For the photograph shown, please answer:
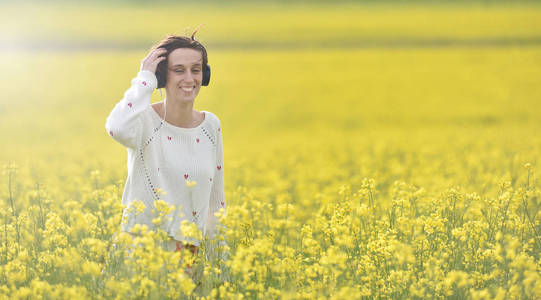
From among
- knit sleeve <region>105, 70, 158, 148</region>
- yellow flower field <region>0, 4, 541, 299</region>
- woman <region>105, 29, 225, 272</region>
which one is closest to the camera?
yellow flower field <region>0, 4, 541, 299</region>

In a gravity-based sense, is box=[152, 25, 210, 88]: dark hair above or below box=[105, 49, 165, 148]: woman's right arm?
above

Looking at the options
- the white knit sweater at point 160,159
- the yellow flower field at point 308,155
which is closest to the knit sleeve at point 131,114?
the white knit sweater at point 160,159

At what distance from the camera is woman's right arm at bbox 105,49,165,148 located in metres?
3.70

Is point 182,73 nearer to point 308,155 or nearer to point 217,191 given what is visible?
point 217,191

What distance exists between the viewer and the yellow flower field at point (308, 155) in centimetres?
359

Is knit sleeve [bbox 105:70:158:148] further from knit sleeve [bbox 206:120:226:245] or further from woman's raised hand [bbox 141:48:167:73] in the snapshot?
knit sleeve [bbox 206:120:226:245]

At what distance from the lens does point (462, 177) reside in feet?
26.4

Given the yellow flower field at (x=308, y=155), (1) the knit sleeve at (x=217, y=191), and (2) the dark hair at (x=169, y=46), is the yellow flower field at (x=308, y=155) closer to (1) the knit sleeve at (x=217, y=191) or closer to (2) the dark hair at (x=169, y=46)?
(1) the knit sleeve at (x=217, y=191)

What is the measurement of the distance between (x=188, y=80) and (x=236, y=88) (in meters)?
20.2

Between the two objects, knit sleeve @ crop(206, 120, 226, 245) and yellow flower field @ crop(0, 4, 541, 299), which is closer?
yellow flower field @ crop(0, 4, 541, 299)

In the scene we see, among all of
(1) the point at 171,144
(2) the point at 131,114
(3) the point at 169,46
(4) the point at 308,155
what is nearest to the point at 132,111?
(2) the point at 131,114

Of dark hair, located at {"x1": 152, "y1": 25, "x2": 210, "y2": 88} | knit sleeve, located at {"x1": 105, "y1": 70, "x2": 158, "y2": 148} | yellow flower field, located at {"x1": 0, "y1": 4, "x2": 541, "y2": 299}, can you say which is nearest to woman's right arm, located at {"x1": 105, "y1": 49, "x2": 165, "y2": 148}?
knit sleeve, located at {"x1": 105, "y1": 70, "x2": 158, "y2": 148}

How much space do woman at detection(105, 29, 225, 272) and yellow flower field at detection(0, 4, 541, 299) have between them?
0.78ft

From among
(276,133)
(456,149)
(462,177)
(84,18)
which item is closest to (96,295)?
(462,177)
